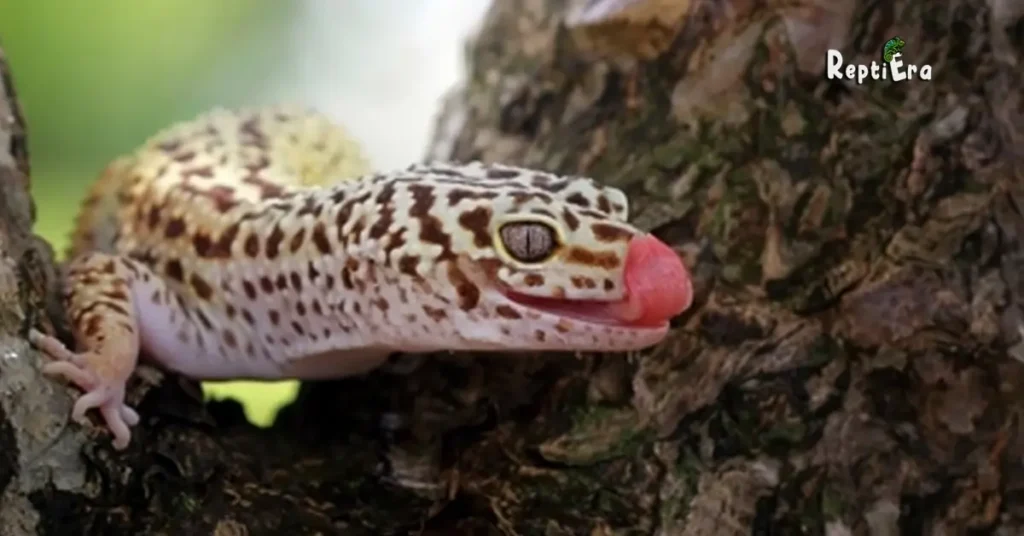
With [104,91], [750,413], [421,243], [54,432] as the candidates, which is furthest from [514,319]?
[104,91]

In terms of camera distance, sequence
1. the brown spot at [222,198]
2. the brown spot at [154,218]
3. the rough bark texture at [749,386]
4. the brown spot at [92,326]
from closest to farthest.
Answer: the rough bark texture at [749,386] → the brown spot at [92,326] → the brown spot at [222,198] → the brown spot at [154,218]

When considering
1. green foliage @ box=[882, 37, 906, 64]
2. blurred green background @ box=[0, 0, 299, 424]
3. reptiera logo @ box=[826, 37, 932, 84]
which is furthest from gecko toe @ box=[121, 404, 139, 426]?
blurred green background @ box=[0, 0, 299, 424]

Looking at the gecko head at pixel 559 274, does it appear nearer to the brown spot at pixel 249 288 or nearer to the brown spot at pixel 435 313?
the brown spot at pixel 435 313

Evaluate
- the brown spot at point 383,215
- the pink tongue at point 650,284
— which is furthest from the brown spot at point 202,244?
the pink tongue at point 650,284

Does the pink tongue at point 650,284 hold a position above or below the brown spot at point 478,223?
below

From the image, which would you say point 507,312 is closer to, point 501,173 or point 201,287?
point 501,173

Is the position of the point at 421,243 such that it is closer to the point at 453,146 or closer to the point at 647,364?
the point at 647,364
